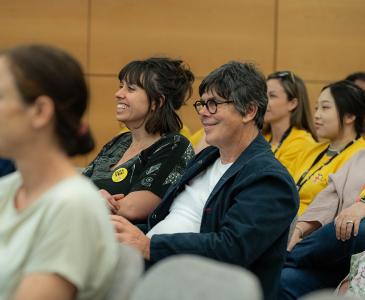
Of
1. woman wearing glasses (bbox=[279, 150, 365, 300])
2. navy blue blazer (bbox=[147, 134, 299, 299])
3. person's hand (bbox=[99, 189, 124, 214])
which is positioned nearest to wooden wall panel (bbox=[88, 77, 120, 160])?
woman wearing glasses (bbox=[279, 150, 365, 300])

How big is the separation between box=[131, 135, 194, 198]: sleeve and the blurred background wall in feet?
8.43

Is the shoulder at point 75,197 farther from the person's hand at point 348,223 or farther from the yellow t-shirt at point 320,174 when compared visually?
the yellow t-shirt at point 320,174

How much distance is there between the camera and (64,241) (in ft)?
4.78

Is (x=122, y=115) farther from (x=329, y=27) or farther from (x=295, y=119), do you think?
(x=329, y=27)

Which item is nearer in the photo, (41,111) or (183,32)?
(41,111)

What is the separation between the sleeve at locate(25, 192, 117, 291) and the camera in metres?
1.45

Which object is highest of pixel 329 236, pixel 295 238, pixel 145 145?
pixel 145 145

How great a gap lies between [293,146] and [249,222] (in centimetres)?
215

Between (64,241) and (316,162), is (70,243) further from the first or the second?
(316,162)

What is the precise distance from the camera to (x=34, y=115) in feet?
5.00

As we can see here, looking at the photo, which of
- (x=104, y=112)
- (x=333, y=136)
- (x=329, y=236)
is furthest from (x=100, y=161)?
(x=104, y=112)

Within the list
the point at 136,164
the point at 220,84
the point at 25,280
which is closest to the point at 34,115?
the point at 25,280

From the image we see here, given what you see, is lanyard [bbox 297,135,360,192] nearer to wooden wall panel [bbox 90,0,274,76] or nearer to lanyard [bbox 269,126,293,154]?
lanyard [bbox 269,126,293,154]

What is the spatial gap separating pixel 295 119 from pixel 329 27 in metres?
1.42
